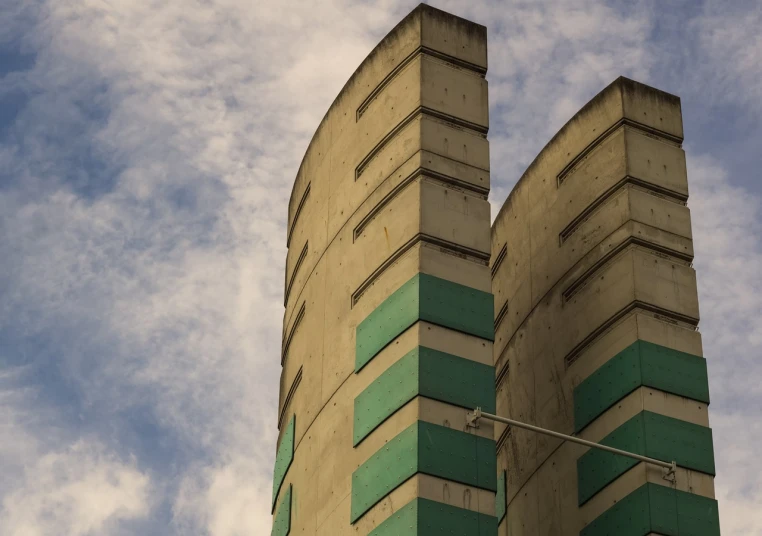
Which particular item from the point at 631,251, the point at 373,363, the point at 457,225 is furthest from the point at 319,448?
the point at 631,251

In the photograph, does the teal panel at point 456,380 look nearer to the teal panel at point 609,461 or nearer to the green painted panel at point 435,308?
the green painted panel at point 435,308

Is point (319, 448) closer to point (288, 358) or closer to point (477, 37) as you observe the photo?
point (288, 358)

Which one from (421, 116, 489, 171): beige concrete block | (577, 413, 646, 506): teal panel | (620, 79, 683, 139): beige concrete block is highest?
(620, 79, 683, 139): beige concrete block

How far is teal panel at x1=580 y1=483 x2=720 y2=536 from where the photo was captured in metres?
31.6

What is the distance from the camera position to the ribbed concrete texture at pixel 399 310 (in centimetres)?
2933

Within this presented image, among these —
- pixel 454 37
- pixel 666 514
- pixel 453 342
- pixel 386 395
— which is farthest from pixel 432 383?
pixel 454 37

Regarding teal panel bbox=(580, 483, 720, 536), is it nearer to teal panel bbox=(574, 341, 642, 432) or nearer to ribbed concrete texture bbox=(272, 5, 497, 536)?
teal panel bbox=(574, 341, 642, 432)

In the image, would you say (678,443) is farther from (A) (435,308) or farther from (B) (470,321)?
(A) (435,308)

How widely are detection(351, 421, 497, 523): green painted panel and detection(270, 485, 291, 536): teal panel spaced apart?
5.31 metres

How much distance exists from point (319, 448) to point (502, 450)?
7.29 meters

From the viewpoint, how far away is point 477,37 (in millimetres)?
34125

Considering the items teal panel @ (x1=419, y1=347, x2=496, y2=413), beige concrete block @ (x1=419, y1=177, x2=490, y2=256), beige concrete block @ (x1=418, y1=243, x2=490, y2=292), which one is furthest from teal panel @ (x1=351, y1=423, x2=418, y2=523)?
beige concrete block @ (x1=419, y1=177, x2=490, y2=256)

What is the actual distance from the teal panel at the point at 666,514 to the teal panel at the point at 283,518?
7.04 m

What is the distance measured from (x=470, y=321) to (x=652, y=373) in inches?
184
